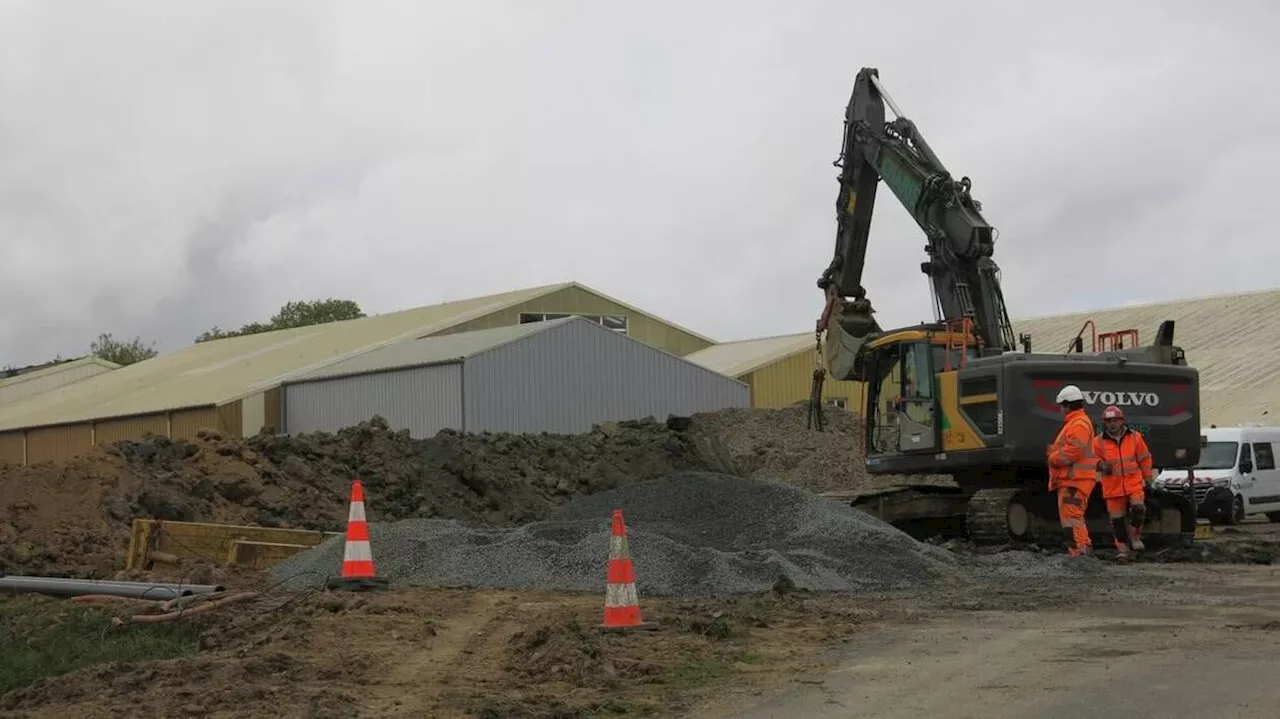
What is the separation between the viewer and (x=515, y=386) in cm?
3366

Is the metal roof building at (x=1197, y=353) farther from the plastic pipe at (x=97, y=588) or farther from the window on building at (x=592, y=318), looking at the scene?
the plastic pipe at (x=97, y=588)

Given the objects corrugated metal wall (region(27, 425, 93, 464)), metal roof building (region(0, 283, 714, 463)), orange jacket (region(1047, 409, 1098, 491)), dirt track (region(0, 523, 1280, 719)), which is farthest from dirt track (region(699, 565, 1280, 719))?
corrugated metal wall (region(27, 425, 93, 464))

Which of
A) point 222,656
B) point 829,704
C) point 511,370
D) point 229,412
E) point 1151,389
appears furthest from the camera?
point 229,412

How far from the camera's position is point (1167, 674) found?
7.98m

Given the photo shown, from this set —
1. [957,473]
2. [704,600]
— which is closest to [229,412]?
[957,473]

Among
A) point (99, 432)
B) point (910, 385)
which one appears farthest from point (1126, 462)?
point (99, 432)

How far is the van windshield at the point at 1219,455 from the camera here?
26781 millimetres

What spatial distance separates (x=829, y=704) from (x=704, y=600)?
4441 millimetres

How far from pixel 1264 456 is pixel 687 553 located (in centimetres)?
1790

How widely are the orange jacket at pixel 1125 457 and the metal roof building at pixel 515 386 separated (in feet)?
61.1

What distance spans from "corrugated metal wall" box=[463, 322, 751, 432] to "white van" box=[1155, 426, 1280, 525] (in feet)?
45.3

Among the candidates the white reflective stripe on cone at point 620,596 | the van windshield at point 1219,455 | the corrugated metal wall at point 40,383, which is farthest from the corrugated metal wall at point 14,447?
the white reflective stripe on cone at point 620,596

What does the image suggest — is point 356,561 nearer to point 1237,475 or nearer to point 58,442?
point 1237,475

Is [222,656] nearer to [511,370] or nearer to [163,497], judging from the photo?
[163,497]
